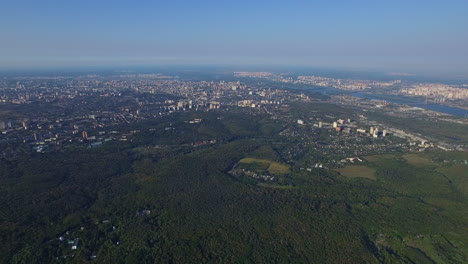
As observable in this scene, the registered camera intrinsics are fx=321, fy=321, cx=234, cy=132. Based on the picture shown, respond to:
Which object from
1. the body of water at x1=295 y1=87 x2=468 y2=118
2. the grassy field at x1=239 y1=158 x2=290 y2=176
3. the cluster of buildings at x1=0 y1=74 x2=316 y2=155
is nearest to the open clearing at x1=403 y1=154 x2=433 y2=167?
the grassy field at x1=239 y1=158 x2=290 y2=176

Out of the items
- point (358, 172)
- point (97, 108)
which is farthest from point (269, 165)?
point (97, 108)

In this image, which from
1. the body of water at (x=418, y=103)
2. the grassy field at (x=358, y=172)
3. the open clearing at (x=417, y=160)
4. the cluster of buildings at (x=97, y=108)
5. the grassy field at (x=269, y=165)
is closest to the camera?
the grassy field at (x=358, y=172)

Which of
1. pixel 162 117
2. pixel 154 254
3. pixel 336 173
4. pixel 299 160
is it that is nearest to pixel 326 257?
pixel 154 254

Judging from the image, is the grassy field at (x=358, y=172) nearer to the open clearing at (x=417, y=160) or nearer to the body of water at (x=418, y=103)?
the open clearing at (x=417, y=160)

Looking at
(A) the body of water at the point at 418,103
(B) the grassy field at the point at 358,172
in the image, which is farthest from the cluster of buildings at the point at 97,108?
(B) the grassy field at the point at 358,172

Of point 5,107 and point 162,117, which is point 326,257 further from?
point 5,107

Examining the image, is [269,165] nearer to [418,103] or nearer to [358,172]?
[358,172]

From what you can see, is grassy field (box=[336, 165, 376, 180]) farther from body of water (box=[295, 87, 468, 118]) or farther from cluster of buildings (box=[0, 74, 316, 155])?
body of water (box=[295, 87, 468, 118])
